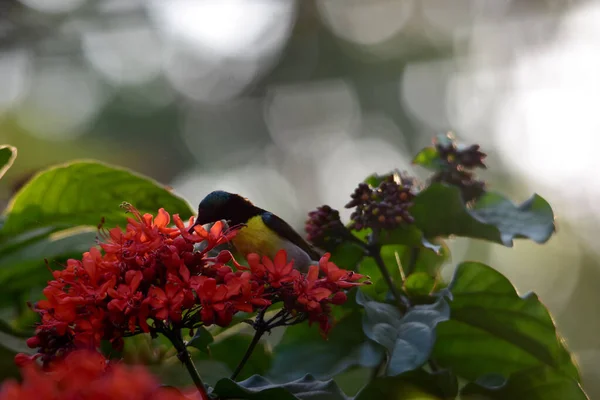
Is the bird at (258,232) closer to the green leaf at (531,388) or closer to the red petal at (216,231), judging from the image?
the red petal at (216,231)

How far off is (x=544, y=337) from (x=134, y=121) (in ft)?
22.7

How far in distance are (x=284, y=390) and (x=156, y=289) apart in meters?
0.19

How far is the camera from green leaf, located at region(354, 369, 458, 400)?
3.39ft

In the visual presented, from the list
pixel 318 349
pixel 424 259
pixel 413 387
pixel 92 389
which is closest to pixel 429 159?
pixel 424 259

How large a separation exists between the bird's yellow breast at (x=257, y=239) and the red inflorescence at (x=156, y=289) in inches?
9.2

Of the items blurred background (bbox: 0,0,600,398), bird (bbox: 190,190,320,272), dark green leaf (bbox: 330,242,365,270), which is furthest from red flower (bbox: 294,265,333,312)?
blurred background (bbox: 0,0,600,398)

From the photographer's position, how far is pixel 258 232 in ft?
4.19

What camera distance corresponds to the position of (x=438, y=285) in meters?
1.37

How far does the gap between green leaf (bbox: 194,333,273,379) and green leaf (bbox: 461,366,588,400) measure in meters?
0.35

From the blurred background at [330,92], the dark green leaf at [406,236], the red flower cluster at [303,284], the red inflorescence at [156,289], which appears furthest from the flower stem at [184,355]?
the blurred background at [330,92]

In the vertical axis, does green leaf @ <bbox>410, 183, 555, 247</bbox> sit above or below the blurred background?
above

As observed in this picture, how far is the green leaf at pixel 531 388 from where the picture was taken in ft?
3.87

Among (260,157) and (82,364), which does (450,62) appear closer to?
(260,157)

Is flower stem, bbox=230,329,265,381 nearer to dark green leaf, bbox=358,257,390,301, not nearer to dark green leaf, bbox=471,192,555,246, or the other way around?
dark green leaf, bbox=358,257,390,301
